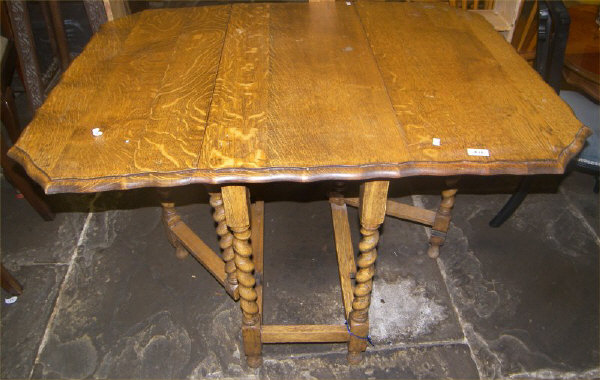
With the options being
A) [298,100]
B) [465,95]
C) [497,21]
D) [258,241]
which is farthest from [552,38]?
[258,241]

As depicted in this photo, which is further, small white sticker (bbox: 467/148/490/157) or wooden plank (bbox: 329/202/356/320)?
wooden plank (bbox: 329/202/356/320)

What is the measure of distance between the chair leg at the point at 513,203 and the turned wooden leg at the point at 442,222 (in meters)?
0.42

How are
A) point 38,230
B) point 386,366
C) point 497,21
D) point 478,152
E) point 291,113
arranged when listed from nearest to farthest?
point 478,152
point 291,113
point 386,366
point 38,230
point 497,21

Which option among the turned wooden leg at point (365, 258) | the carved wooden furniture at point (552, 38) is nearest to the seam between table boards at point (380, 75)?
the turned wooden leg at point (365, 258)

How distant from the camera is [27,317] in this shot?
2045mm

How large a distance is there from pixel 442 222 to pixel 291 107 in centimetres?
114

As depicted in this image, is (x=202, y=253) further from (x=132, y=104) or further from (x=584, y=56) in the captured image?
(x=584, y=56)

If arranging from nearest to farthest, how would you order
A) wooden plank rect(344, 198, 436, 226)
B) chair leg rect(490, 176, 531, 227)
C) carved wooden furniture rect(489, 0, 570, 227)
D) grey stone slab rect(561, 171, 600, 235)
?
carved wooden furniture rect(489, 0, 570, 227) < wooden plank rect(344, 198, 436, 226) < chair leg rect(490, 176, 531, 227) < grey stone slab rect(561, 171, 600, 235)

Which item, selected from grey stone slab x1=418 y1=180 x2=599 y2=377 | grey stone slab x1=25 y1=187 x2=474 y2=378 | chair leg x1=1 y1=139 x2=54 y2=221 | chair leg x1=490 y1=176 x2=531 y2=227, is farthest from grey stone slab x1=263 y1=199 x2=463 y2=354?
chair leg x1=1 y1=139 x2=54 y2=221

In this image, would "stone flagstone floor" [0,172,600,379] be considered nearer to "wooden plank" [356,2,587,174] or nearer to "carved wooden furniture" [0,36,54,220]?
"carved wooden furniture" [0,36,54,220]

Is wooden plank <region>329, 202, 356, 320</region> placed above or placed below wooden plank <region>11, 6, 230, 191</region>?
below

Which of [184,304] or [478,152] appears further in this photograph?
[184,304]

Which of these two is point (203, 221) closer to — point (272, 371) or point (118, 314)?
point (118, 314)

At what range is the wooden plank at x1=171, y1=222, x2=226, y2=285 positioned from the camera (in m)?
1.94
